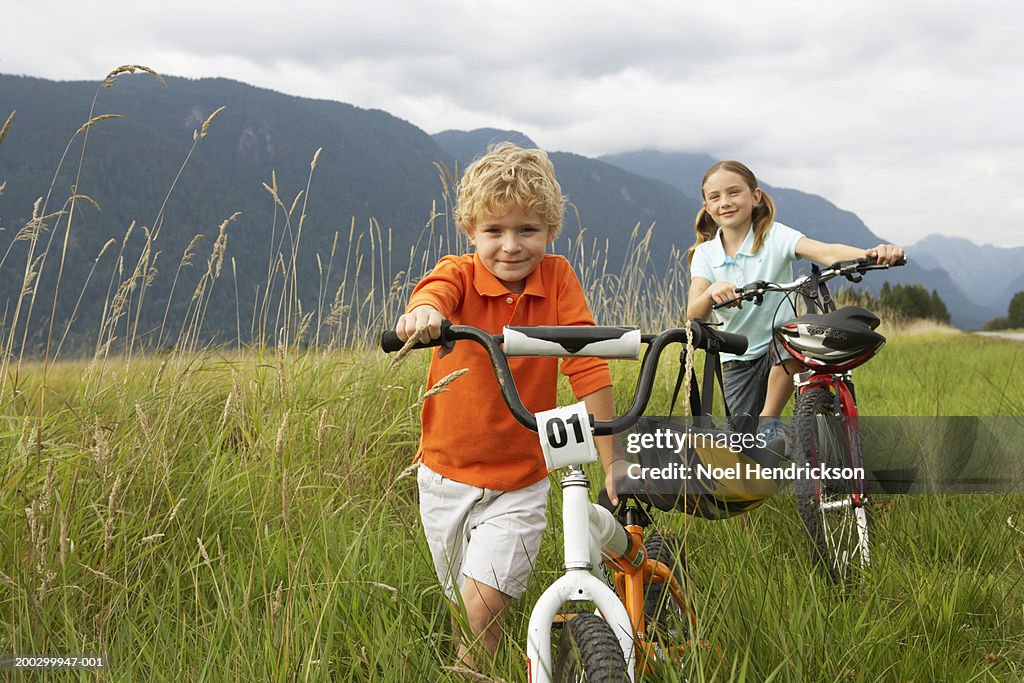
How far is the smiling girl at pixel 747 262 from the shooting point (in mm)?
3867

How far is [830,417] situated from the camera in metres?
3.06

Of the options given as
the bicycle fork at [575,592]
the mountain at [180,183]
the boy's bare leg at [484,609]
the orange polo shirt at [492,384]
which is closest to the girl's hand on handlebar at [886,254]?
the orange polo shirt at [492,384]

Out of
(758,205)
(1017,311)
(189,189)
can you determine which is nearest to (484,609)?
(758,205)

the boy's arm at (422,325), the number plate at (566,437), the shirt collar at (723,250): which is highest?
the shirt collar at (723,250)

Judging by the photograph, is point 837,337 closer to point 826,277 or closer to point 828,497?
point 826,277

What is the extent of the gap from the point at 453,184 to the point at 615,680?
13.1 feet

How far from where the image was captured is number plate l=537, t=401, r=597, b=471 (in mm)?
1431

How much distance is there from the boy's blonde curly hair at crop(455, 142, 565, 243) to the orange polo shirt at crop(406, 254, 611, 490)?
16 cm

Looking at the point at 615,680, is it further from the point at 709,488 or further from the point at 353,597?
the point at 353,597

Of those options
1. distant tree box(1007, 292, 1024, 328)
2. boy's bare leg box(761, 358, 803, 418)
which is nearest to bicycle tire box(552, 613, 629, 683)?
boy's bare leg box(761, 358, 803, 418)

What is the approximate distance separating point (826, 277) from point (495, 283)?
60.5 inches

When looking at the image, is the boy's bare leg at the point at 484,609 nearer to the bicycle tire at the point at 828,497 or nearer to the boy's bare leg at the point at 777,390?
the bicycle tire at the point at 828,497

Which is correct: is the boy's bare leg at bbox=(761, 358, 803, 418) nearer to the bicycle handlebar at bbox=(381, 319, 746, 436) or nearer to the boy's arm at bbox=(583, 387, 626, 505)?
the boy's arm at bbox=(583, 387, 626, 505)

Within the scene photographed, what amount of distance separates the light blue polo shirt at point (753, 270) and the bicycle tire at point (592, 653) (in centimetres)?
263
